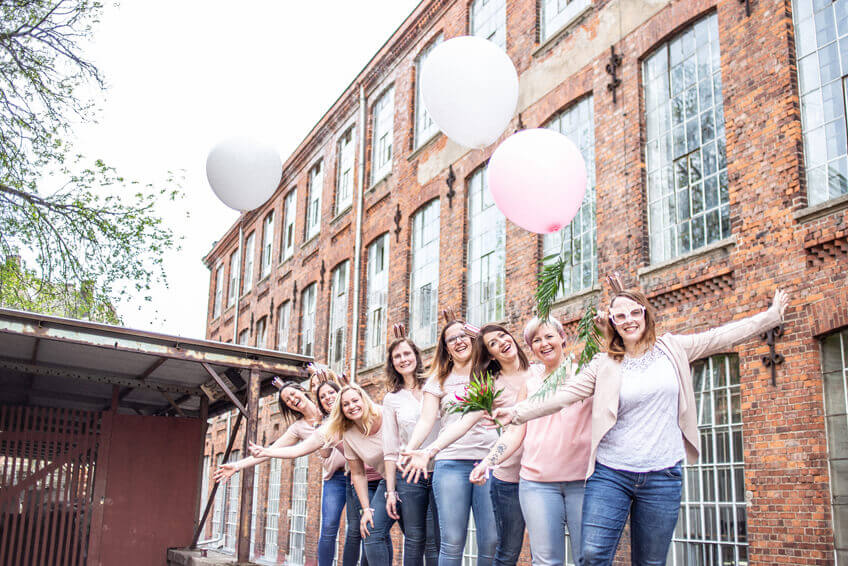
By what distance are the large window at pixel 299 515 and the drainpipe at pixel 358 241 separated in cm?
304

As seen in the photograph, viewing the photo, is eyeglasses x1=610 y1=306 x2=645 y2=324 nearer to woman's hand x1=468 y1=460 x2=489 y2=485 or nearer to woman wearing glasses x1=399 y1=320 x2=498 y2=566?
→ woman's hand x1=468 y1=460 x2=489 y2=485

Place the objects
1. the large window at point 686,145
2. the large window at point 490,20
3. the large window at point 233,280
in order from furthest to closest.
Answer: the large window at point 233,280, the large window at point 490,20, the large window at point 686,145

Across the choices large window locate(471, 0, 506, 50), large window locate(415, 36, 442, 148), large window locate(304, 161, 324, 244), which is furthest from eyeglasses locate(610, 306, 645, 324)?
large window locate(304, 161, 324, 244)

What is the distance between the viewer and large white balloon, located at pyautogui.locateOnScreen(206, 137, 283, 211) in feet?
24.1

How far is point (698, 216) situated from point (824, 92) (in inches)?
71.0

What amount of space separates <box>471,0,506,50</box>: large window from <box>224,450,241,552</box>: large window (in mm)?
13493

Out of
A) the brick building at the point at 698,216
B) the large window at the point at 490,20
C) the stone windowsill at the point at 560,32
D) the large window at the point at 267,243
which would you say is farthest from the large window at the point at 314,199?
the stone windowsill at the point at 560,32

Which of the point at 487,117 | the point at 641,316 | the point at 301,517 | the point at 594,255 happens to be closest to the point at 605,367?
the point at 641,316

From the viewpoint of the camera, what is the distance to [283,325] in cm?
2164

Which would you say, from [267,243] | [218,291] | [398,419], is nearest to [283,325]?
[267,243]

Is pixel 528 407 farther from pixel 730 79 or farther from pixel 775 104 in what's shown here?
pixel 730 79

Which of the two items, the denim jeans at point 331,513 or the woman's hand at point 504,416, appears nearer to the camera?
the woman's hand at point 504,416

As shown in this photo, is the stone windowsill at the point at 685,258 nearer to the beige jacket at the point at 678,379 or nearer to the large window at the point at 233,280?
the beige jacket at the point at 678,379

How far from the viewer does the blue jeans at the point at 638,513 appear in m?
3.59
